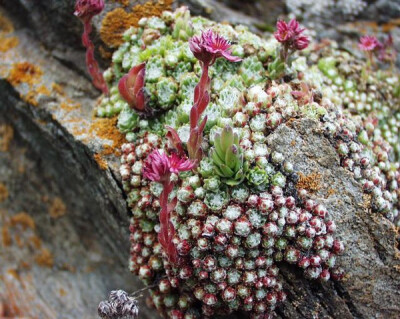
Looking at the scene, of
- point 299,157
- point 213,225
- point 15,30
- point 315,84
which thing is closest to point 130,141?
point 213,225

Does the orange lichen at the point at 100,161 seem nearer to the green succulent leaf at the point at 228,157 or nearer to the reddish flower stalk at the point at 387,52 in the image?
the green succulent leaf at the point at 228,157

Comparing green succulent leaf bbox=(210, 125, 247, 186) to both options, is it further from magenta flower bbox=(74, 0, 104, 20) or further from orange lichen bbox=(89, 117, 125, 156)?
magenta flower bbox=(74, 0, 104, 20)

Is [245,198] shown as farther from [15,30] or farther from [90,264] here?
[15,30]

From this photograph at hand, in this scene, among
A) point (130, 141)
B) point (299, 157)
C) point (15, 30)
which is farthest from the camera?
point (15, 30)

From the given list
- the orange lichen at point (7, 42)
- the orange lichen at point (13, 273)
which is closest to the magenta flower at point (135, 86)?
the orange lichen at point (7, 42)

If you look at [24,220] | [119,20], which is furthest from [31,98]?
[24,220]
